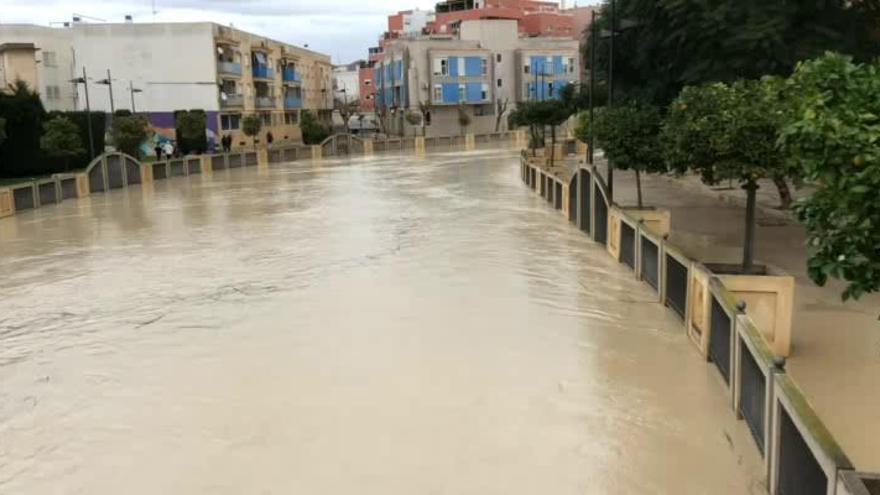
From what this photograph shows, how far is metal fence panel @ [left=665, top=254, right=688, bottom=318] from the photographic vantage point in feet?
31.6

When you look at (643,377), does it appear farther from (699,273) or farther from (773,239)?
(773,239)

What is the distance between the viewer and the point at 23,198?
82.2 feet

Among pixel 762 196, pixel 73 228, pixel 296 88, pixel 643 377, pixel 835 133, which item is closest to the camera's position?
pixel 835 133

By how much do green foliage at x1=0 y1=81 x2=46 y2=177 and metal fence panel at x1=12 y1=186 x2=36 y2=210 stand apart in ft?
41.3

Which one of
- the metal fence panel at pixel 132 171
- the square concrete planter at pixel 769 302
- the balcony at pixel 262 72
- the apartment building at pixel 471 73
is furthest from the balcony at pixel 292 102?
the square concrete planter at pixel 769 302

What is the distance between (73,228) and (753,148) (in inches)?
665

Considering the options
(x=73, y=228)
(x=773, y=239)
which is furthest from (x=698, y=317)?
(x=73, y=228)

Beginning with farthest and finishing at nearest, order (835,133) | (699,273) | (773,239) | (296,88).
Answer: (296,88), (773,239), (699,273), (835,133)

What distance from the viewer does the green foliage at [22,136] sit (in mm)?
36250

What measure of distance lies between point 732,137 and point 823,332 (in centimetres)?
253

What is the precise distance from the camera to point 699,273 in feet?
28.7

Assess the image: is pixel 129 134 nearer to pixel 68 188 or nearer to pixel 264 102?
pixel 68 188

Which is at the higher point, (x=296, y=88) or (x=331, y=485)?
(x=296, y=88)

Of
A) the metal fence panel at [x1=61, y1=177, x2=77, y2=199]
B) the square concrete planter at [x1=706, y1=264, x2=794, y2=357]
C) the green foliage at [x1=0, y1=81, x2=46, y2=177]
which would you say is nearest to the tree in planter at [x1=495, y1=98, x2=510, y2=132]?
the green foliage at [x1=0, y1=81, x2=46, y2=177]
